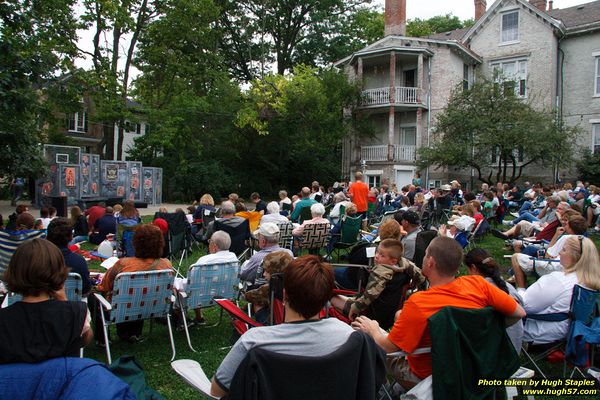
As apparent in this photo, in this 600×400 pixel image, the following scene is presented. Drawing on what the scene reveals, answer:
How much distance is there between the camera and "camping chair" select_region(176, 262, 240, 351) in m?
4.69

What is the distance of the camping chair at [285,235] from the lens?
7.91 meters

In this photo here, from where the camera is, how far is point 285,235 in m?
7.98

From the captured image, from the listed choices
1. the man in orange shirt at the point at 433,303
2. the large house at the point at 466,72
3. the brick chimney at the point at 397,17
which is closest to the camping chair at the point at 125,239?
the man in orange shirt at the point at 433,303

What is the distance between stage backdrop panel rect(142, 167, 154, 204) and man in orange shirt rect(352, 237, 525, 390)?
2238cm

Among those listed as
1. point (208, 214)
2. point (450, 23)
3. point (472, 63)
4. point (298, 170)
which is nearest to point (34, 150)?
point (208, 214)

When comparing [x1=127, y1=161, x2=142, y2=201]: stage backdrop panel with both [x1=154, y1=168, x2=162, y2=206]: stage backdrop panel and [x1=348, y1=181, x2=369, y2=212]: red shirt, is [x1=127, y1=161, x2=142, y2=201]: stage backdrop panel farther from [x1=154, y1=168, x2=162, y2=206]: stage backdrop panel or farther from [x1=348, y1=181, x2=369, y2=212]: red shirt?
[x1=348, y1=181, x2=369, y2=212]: red shirt

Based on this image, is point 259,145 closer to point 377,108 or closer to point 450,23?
point 377,108

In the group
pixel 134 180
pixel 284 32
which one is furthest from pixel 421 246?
pixel 284 32

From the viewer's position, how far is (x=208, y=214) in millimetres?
10398

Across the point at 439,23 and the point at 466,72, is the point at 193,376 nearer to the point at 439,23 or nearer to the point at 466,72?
the point at 466,72

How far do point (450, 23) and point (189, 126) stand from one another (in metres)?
28.4

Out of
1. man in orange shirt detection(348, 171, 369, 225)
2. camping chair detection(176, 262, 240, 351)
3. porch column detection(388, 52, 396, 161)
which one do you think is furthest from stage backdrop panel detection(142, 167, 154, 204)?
camping chair detection(176, 262, 240, 351)

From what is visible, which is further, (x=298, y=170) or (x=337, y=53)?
(x=337, y=53)

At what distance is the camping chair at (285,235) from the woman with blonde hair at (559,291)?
4474 millimetres
